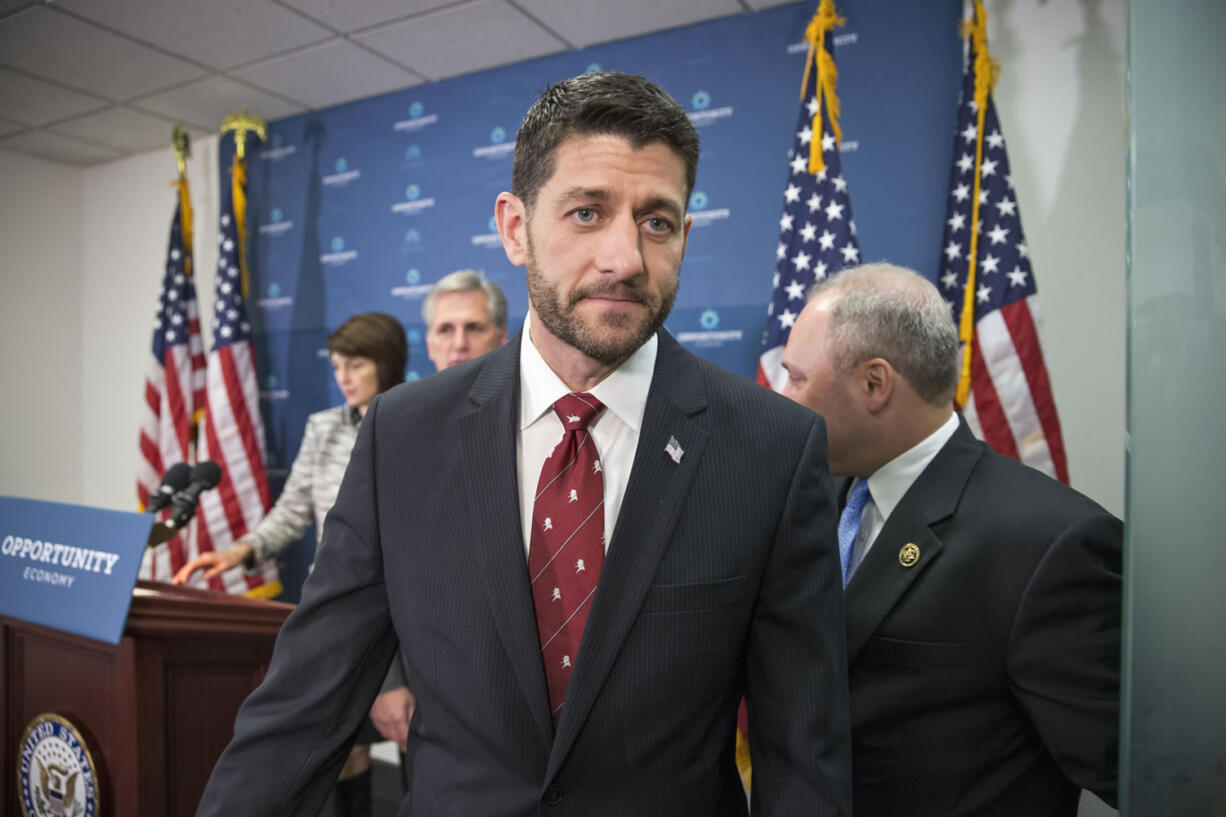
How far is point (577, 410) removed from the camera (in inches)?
38.6

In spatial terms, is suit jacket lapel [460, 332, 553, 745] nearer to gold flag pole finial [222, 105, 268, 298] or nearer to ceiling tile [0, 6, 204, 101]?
ceiling tile [0, 6, 204, 101]

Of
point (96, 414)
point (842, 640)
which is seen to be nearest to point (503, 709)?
point (842, 640)

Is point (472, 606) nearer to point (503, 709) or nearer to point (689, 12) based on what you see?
point (503, 709)

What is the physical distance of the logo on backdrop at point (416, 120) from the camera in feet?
12.2

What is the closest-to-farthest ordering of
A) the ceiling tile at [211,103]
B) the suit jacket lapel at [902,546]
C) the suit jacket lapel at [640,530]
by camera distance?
1. the suit jacket lapel at [640,530]
2. the suit jacket lapel at [902,546]
3. the ceiling tile at [211,103]

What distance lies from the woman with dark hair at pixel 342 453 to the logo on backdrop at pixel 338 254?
1383 mm

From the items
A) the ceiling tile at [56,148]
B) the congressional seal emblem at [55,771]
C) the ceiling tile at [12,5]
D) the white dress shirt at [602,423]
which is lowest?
the congressional seal emblem at [55,771]

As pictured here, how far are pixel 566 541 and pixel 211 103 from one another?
392 cm

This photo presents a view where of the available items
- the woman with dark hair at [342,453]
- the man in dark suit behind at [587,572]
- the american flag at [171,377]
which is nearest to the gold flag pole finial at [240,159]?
the american flag at [171,377]

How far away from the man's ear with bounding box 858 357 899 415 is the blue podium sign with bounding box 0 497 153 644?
1.42 meters

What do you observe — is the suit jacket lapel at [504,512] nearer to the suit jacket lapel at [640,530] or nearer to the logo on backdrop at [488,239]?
the suit jacket lapel at [640,530]

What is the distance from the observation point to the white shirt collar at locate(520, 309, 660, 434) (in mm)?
993

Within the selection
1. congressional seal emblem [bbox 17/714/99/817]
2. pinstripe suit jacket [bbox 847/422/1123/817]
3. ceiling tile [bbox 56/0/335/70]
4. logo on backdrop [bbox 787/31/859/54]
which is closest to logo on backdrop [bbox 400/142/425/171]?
ceiling tile [bbox 56/0/335/70]

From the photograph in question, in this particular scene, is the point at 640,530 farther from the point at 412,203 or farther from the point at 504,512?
the point at 412,203
